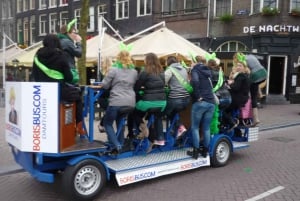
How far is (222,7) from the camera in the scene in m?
20.8

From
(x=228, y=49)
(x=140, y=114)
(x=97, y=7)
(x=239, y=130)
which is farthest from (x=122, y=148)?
(x=97, y=7)

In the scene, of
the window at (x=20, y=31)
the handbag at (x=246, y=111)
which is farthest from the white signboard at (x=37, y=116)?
the window at (x=20, y=31)

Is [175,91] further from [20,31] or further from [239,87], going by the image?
[20,31]

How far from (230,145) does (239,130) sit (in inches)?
26.3

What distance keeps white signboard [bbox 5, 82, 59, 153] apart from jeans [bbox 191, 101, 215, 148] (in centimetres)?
256

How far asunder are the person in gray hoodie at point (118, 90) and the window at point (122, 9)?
70.9 ft

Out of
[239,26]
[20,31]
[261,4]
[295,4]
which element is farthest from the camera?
[20,31]

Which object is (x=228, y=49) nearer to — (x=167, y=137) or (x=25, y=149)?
(x=167, y=137)

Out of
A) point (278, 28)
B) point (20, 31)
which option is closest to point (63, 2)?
point (20, 31)

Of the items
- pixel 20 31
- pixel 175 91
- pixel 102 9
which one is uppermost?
pixel 102 9

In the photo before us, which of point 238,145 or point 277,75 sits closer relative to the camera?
point 238,145

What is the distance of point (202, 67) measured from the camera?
20.8 feet

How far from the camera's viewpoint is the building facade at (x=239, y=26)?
18.6m

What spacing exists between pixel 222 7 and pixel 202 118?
15603 mm
